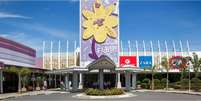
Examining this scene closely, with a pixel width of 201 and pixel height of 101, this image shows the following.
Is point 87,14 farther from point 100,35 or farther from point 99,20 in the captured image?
point 100,35

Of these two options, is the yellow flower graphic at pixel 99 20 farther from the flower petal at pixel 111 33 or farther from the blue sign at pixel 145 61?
the blue sign at pixel 145 61

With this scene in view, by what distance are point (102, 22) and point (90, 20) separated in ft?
6.31

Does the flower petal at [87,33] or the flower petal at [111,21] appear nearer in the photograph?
the flower petal at [111,21]

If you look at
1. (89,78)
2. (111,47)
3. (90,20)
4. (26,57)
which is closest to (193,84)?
(111,47)

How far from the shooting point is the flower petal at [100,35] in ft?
227

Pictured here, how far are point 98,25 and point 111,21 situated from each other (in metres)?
2.16

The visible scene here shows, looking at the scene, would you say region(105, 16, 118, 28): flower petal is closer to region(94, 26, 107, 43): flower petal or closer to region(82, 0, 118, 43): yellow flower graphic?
region(82, 0, 118, 43): yellow flower graphic

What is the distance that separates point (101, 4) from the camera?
69.0 metres

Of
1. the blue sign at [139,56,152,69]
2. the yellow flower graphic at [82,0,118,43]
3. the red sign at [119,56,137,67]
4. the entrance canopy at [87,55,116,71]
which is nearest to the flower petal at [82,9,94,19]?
the yellow flower graphic at [82,0,118,43]

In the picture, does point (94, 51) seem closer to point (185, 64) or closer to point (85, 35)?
point (85, 35)

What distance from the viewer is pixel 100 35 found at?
227 ft

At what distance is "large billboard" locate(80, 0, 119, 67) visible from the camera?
68875 mm

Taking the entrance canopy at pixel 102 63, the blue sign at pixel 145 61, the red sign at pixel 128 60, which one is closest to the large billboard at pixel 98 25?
the red sign at pixel 128 60

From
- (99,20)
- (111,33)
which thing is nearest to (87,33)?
(99,20)
